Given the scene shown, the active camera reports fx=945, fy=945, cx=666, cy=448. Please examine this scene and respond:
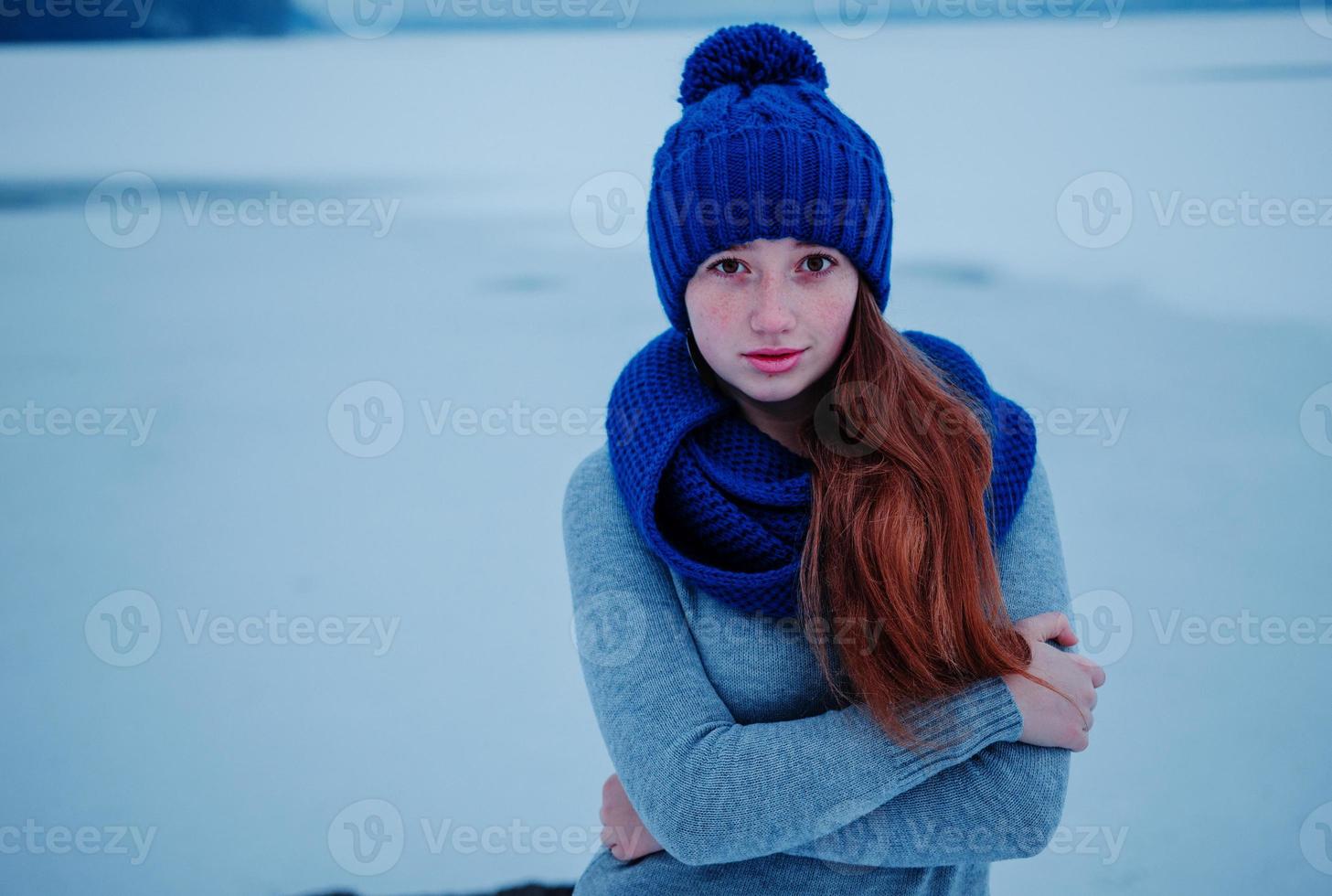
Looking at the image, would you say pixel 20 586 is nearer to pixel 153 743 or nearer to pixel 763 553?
pixel 153 743

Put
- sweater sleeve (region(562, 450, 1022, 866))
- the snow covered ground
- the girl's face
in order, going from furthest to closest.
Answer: the snow covered ground → the girl's face → sweater sleeve (region(562, 450, 1022, 866))

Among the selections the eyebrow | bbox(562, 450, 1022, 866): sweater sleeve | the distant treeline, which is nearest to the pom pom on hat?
the eyebrow

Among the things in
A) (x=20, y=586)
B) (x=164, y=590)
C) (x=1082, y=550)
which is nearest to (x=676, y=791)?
(x=1082, y=550)

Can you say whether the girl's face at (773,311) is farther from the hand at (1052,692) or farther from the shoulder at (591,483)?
the hand at (1052,692)

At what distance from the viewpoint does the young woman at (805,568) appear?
0.90 meters

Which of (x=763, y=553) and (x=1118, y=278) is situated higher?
(x=1118, y=278)

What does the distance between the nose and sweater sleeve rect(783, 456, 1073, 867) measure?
0.47 meters

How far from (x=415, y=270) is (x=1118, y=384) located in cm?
278

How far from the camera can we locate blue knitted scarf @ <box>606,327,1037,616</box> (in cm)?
101

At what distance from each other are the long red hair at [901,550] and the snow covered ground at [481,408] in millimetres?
1251

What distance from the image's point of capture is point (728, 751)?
91 centimetres

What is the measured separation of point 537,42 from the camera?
170 inches

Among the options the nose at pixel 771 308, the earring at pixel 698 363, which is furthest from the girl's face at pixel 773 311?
the earring at pixel 698 363

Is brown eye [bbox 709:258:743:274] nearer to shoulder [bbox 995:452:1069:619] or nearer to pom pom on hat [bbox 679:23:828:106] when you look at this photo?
pom pom on hat [bbox 679:23:828:106]
